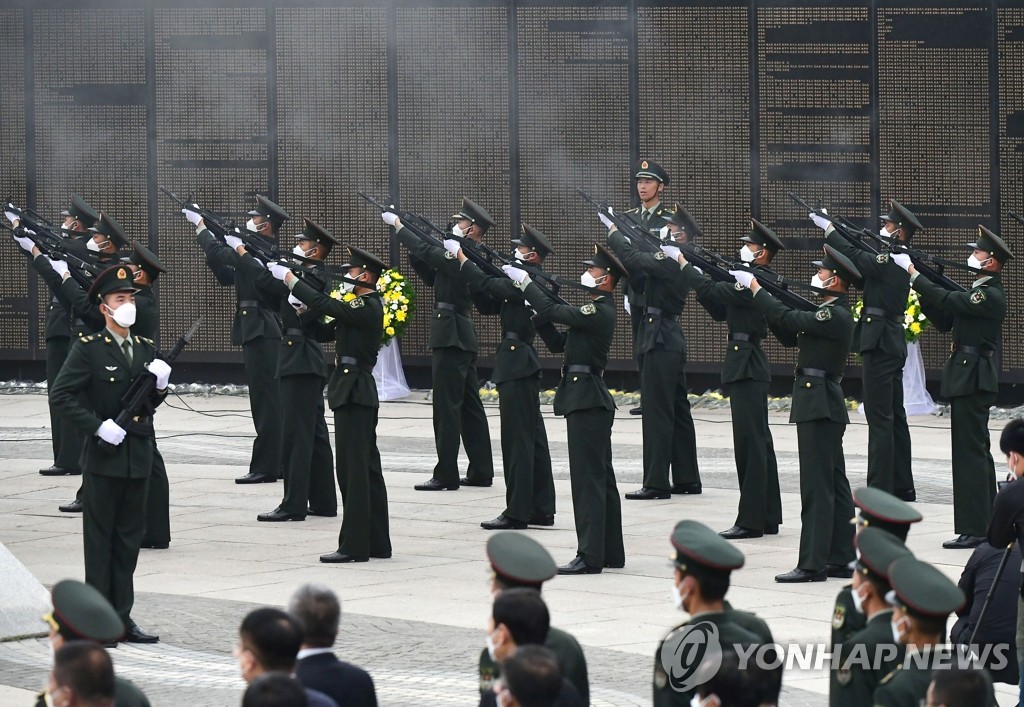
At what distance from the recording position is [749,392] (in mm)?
13031

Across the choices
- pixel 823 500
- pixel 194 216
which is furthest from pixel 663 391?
pixel 194 216

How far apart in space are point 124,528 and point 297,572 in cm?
200

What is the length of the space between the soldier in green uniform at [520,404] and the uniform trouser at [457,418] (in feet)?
3.89

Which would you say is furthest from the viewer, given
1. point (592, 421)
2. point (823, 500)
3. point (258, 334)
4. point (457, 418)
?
point (258, 334)

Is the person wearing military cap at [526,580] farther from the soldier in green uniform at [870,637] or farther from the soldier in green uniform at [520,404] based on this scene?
the soldier in green uniform at [520,404]

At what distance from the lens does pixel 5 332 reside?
2134cm

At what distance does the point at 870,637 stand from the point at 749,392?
7286mm

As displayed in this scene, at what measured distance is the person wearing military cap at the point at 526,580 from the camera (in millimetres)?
5762

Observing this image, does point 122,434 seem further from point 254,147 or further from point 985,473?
point 254,147

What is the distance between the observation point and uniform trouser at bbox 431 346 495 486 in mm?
14711

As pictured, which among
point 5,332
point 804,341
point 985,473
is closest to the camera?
point 804,341

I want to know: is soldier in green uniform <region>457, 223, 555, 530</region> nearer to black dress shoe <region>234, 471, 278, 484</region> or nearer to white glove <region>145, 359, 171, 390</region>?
black dress shoe <region>234, 471, 278, 484</region>

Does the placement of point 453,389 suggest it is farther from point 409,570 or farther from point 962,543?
point 962,543

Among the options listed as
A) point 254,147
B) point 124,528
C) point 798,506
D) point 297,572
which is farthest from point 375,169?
point 124,528
